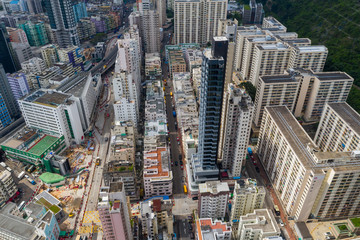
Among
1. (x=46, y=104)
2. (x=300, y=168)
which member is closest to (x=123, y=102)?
(x=46, y=104)

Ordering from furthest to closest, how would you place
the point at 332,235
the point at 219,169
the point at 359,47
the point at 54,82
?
the point at 359,47 → the point at 54,82 → the point at 219,169 → the point at 332,235

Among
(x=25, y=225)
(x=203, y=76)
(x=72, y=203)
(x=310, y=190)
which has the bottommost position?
(x=72, y=203)

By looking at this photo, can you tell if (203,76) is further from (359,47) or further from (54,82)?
(359,47)

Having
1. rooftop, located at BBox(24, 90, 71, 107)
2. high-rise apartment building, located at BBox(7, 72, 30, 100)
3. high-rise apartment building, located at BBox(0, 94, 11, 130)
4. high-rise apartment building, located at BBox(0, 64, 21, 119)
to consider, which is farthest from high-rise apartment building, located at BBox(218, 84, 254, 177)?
high-rise apartment building, located at BBox(7, 72, 30, 100)

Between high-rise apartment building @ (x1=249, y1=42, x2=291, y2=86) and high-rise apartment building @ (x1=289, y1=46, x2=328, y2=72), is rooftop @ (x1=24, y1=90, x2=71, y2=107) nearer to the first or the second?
high-rise apartment building @ (x1=249, y1=42, x2=291, y2=86)

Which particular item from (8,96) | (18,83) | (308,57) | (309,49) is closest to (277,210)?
(308,57)

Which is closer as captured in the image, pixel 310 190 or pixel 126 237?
pixel 126 237

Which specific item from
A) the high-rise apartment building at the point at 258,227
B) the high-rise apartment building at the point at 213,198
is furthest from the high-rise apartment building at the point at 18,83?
the high-rise apartment building at the point at 258,227
